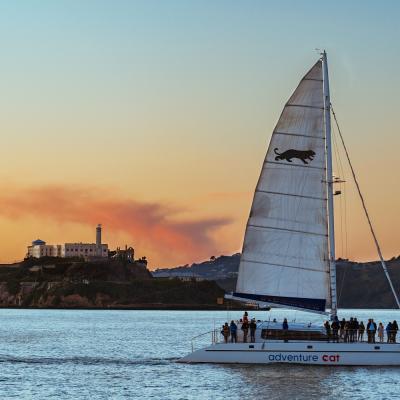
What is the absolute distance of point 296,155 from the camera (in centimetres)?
5525

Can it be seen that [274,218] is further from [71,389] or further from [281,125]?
[71,389]

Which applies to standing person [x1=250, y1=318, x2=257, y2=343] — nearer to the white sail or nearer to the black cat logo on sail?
the white sail

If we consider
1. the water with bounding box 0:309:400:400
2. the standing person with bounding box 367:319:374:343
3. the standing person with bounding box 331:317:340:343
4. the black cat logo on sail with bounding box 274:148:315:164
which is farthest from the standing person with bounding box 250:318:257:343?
the black cat logo on sail with bounding box 274:148:315:164

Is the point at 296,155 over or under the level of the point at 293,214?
over

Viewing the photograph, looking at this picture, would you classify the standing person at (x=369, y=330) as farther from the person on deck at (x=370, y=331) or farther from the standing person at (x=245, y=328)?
the standing person at (x=245, y=328)

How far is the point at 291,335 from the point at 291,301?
6.13ft

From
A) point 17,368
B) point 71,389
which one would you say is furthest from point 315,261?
point 17,368

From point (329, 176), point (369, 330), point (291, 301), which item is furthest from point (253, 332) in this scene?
point (329, 176)

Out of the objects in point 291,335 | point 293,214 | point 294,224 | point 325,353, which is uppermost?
point 293,214

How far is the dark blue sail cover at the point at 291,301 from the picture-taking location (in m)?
54.2

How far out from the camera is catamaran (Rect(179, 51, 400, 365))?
54.5m

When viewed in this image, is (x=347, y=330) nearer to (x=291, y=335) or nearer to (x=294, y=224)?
(x=291, y=335)

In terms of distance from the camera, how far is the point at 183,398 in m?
49.6

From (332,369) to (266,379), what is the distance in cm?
402
